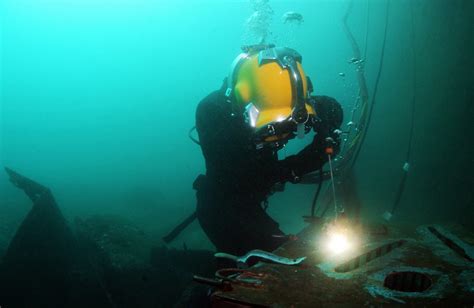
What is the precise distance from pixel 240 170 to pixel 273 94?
2.91ft

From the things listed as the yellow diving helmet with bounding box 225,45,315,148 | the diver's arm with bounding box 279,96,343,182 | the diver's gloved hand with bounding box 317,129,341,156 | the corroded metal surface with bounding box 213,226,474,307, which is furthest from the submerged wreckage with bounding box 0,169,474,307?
the yellow diving helmet with bounding box 225,45,315,148

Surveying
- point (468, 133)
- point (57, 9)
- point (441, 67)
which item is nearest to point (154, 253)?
point (468, 133)

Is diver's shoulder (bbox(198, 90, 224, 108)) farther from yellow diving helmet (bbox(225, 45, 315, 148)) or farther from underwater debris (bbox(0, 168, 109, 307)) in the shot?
underwater debris (bbox(0, 168, 109, 307))

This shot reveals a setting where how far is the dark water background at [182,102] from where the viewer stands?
5.83m

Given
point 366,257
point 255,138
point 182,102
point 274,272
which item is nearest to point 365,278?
point 366,257

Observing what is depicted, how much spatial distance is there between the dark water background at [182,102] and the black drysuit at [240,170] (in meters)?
3.34

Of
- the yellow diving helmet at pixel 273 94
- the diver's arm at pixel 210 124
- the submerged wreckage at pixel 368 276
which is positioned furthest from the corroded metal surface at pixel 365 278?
the diver's arm at pixel 210 124

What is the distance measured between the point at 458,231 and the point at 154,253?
4.80m

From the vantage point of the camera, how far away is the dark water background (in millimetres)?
5828

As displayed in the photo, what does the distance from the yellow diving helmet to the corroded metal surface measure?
1.02 metres

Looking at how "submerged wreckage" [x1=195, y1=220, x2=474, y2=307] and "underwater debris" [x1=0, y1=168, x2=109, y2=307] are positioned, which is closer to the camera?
"submerged wreckage" [x1=195, y1=220, x2=474, y2=307]

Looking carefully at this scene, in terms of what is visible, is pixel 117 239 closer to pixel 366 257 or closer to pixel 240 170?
pixel 240 170

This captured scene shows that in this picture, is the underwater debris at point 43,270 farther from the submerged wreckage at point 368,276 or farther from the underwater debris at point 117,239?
the submerged wreckage at point 368,276

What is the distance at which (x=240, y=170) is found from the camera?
3.40 meters
